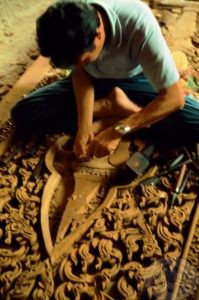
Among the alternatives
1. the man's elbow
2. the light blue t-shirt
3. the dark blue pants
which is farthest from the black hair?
the dark blue pants

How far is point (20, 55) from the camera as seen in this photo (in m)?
2.54

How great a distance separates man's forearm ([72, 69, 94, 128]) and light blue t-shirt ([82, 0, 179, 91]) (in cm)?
20

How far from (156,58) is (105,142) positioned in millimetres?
389

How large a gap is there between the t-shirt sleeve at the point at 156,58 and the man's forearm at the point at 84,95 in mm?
285

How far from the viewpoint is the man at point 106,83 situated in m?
1.24

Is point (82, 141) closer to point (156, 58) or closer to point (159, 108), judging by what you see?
point (159, 108)

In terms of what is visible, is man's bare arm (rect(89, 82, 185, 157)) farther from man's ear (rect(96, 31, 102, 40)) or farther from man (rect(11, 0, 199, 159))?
man's ear (rect(96, 31, 102, 40))

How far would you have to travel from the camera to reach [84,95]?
5.48ft

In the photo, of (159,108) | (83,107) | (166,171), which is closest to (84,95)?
(83,107)

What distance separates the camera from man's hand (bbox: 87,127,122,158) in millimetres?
1622

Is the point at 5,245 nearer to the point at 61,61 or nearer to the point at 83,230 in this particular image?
the point at 83,230

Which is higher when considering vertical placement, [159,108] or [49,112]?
[159,108]

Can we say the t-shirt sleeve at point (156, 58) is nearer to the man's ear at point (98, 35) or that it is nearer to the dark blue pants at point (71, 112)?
the man's ear at point (98, 35)

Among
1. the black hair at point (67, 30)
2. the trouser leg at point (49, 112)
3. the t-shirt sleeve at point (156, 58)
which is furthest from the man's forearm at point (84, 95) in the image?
the black hair at point (67, 30)
